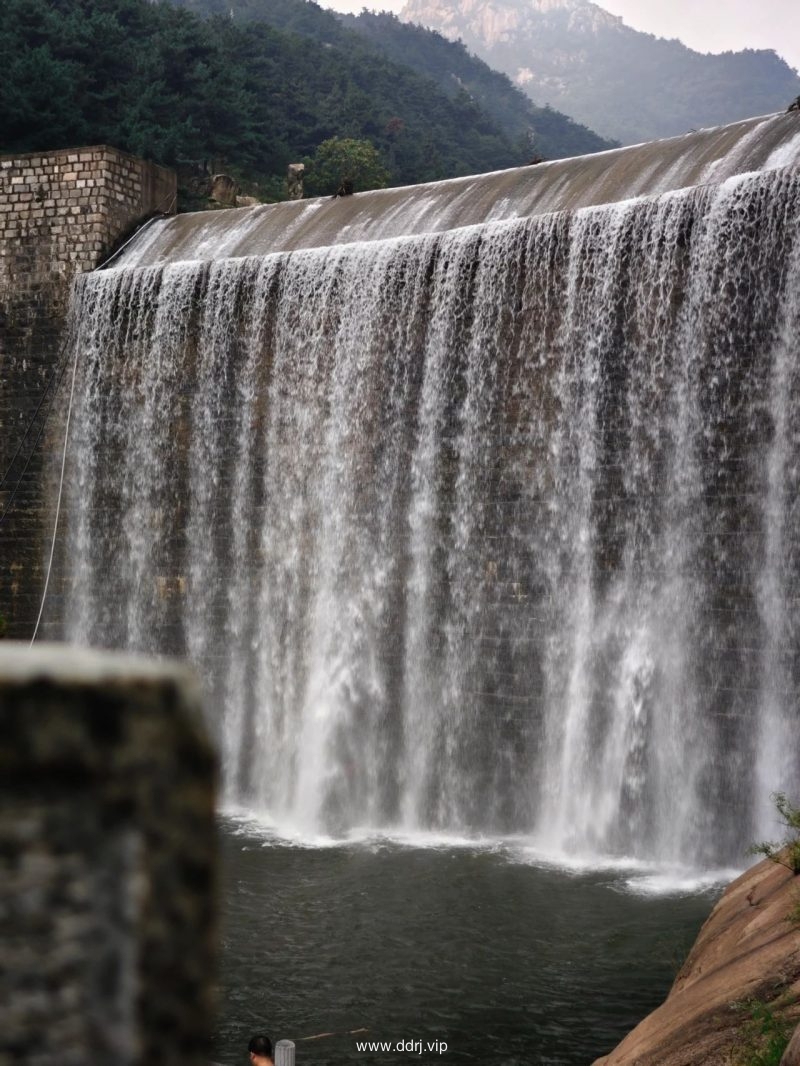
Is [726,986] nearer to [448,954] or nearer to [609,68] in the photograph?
[448,954]

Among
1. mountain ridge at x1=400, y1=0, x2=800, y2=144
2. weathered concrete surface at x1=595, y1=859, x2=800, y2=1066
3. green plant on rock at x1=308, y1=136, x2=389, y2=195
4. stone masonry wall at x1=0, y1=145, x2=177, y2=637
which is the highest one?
mountain ridge at x1=400, y1=0, x2=800, y2=144

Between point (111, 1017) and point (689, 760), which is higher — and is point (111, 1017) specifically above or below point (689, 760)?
above

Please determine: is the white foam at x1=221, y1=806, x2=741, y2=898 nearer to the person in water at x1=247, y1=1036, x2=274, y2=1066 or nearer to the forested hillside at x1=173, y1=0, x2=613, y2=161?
the person in water at x1=247, y1=1036, x2=274, y2=1066

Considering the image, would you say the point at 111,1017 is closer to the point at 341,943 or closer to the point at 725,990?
the point at 725,990

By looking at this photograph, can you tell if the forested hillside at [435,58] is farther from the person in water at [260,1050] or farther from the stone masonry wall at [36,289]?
the person in water at [260,1050]

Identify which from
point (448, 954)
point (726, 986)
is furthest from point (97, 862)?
point (448, 954)

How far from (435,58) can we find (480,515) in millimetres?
77463

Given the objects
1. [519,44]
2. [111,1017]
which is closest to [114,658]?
[111,1017]

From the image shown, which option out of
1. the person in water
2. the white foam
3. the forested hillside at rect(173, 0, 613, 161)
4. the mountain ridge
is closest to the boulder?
the white foam

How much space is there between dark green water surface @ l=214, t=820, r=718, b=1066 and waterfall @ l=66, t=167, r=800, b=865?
1748 millimetres

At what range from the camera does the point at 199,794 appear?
734 mm

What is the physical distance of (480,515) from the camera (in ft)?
44.1

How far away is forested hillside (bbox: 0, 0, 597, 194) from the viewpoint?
29547 millimetres

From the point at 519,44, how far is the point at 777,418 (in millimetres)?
166198
